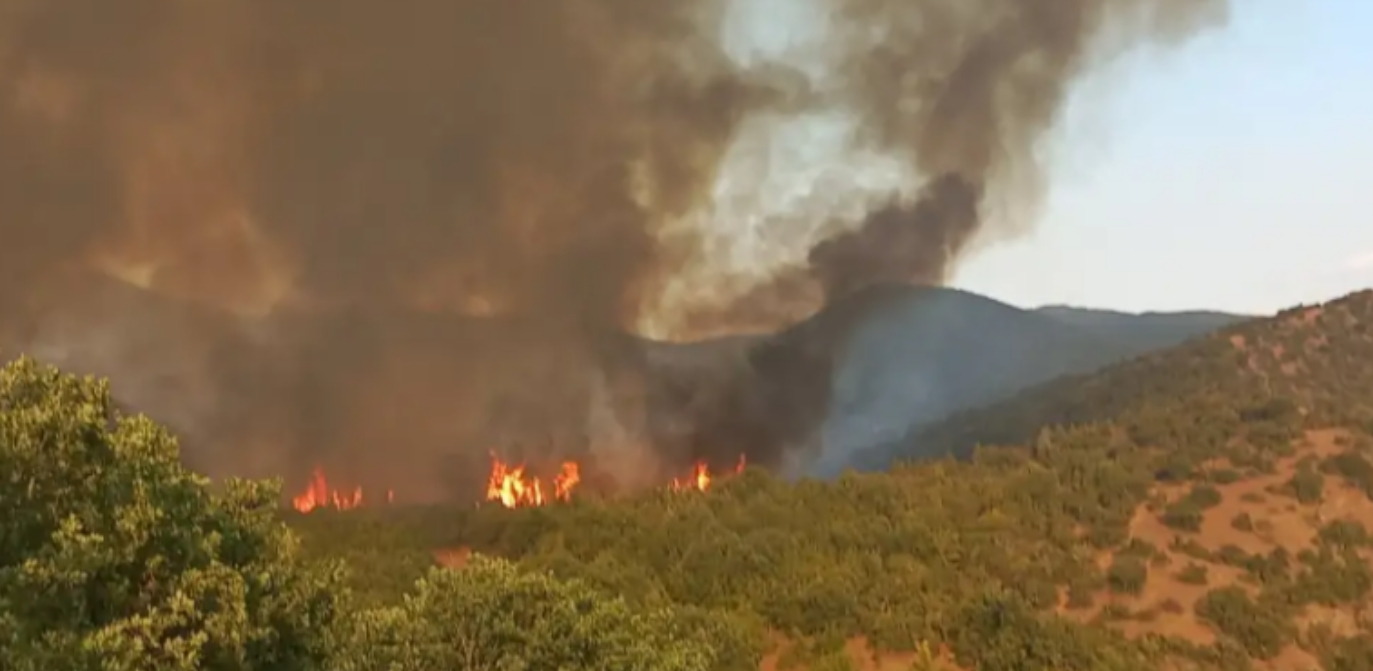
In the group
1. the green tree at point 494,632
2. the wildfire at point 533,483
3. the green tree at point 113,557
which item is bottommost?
the green tree at point 494,632

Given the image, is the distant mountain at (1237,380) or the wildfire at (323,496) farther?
the distant mountain at (1237,380)

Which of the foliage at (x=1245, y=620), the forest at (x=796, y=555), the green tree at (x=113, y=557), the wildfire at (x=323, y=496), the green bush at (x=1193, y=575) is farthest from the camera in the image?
the wildfire at (x=323, y=496)

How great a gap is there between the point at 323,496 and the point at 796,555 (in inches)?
1166

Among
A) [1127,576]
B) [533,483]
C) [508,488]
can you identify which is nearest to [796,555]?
[1127,576]

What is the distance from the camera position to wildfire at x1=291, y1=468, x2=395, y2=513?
56188 millimetres

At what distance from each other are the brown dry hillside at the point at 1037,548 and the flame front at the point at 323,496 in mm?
11319

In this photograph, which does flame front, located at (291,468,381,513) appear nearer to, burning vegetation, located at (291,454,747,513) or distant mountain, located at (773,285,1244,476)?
burning vegetation, located at (291,454,747,513)

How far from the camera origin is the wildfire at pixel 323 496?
5619 centimetres

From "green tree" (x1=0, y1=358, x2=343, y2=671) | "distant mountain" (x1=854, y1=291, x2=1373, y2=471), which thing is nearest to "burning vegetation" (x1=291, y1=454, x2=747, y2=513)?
"distant mountain" (x1=854, y1=291, x2=1373, y2=471)

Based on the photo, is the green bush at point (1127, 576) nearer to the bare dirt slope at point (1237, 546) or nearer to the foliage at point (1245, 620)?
the bare dirt slope at point (1237, 546)

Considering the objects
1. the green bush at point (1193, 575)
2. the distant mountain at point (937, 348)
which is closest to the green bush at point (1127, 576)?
the green bush at point (1193, 575)

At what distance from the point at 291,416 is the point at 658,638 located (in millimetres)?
50768

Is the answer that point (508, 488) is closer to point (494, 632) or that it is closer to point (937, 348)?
point (494, 632)

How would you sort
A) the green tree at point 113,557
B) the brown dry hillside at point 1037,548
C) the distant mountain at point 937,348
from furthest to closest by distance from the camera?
the distant mountain at point 937,348 → the brown dry hillside at point 1037,548 → the green tree at point 113,557
